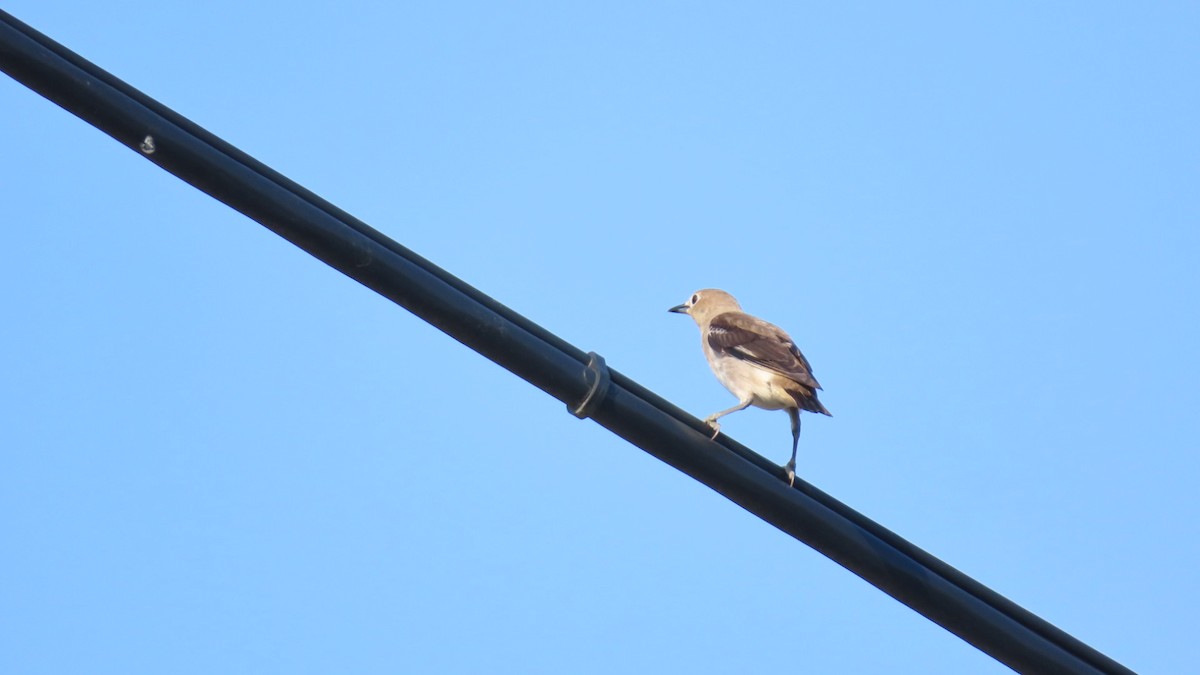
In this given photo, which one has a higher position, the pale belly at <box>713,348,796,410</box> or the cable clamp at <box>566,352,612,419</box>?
the pale belly at <box>713,348,796,410</box>

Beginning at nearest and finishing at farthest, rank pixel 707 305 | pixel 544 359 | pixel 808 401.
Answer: pixel 544 359
pixel 808 401
pixel 707 305

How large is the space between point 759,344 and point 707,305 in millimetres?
3025

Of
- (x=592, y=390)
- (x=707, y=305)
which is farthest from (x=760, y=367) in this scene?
(x=592, y=390)

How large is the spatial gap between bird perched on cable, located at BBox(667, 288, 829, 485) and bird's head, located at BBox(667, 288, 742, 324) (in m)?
1.25

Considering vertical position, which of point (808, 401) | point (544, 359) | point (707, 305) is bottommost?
point (544, 359)

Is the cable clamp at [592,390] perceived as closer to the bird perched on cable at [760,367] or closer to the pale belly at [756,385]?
the bird perched on cable at [760,367]

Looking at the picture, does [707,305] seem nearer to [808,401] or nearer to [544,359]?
[808,401]

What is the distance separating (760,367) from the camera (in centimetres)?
933

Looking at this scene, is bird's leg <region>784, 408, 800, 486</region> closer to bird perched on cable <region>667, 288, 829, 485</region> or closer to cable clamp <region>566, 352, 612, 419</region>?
bird perched on cable <region>667, 288, 829, 485</region>

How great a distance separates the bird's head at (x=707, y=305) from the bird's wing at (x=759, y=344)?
3.55 feet

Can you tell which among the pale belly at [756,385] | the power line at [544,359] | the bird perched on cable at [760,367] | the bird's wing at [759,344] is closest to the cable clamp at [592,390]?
the power line at [544,359]

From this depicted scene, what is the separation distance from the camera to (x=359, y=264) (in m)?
4.57

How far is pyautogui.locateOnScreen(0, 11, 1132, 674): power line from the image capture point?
4289 mm

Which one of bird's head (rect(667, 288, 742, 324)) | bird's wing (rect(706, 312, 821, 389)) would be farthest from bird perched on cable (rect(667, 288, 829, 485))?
bird's head (rect(667, 288, 742, 324))
